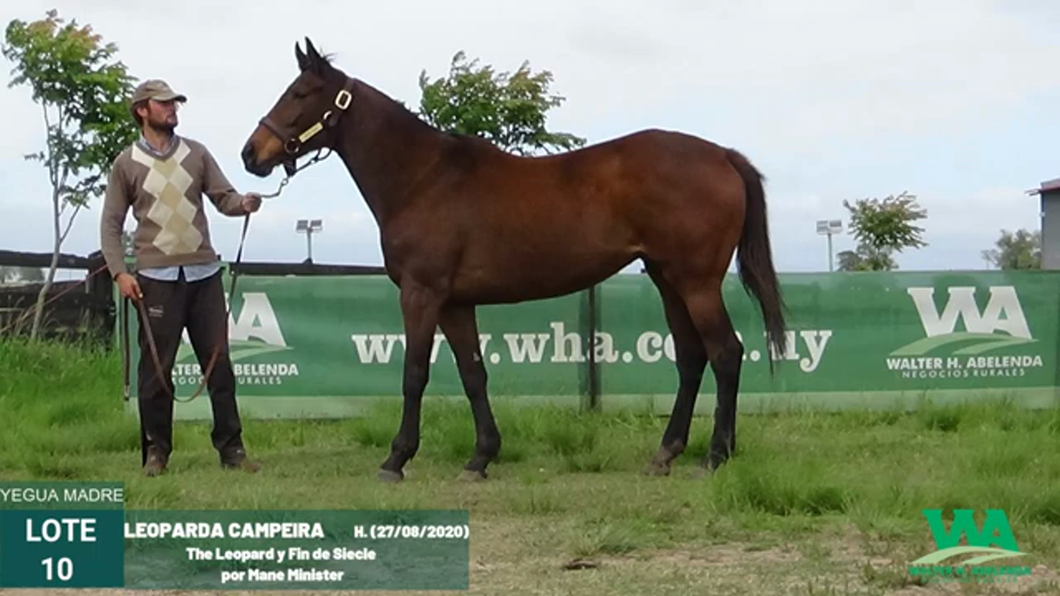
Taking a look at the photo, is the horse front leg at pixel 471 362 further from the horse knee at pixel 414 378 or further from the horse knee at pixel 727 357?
the horse knee at pixel 727 357

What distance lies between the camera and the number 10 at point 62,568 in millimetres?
4664

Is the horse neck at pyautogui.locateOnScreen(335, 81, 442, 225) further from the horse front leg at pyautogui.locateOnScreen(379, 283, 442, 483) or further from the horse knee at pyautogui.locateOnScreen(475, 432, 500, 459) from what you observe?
the horse knee at pyautogui.locateOnScreen(475, 432, 500, 459)

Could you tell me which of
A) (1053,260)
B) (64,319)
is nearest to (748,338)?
(64,319)

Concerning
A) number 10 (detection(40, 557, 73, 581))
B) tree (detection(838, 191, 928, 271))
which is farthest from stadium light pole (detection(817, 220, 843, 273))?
number 10 (detection(40, 557, 73, 581))

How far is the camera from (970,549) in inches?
187

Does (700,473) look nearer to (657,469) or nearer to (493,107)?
(657,469)

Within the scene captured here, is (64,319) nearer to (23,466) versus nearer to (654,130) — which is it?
(23,466)

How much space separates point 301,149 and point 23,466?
7.88ft

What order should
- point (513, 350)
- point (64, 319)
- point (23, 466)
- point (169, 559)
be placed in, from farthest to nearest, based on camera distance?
point (64, 319) < point (513, 350) < point (23, 466) < point (169, 559)

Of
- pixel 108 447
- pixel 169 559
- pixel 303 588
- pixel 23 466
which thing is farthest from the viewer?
pixel 108 447

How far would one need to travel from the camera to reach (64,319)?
43.9 ft

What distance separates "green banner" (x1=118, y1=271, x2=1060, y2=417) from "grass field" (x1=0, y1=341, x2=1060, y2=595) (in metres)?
0.42

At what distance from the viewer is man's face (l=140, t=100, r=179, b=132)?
709 centimetres
